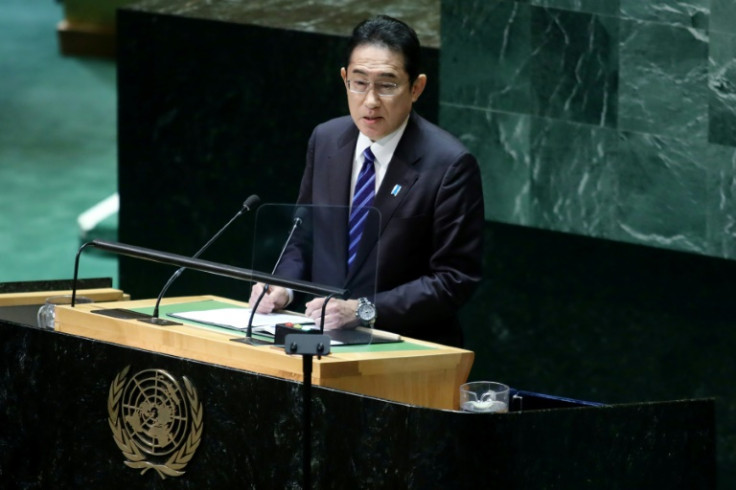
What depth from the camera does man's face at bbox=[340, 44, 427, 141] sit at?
13.2 feet

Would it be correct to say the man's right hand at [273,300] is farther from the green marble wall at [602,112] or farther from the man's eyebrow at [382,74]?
the green marble wall at [602,112]

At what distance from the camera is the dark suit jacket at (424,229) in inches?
156

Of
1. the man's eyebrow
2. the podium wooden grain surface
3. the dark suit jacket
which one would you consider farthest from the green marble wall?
the podium wooden grain surface

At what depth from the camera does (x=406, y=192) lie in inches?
161

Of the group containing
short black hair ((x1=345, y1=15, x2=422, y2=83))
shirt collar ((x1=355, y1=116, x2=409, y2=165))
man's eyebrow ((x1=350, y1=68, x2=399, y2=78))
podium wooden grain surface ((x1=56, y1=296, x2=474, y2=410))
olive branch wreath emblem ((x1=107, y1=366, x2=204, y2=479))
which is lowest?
olive branch wreath emblem ((x1=107, y1=366, x2=204, y2=479))

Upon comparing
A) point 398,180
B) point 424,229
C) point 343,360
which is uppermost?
point 398,180

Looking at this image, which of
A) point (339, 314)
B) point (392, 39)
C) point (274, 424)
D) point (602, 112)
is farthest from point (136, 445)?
point (602, 112)

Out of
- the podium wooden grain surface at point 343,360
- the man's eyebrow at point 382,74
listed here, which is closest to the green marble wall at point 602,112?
the man's eyebrow at point 382,74

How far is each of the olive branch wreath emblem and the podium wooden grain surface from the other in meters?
0.10

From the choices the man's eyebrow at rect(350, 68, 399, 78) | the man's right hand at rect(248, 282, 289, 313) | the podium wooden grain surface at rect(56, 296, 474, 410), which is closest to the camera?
the podium wooden grain surface at rect(56, 296, 474, 410)

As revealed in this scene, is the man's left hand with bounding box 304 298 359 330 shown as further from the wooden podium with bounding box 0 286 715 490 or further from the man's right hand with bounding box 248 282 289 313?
the man's right hand with bounding box 248 282 289 313

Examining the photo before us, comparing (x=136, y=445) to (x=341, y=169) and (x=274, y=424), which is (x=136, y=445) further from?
(x=341, y=169)

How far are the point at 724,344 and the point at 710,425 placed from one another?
2.21 metres

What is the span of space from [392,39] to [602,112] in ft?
6.35
